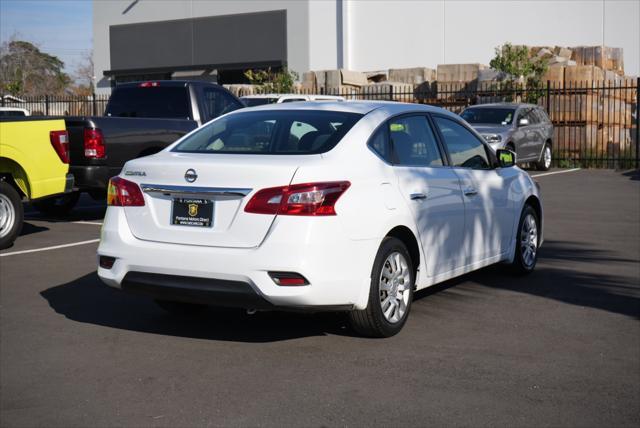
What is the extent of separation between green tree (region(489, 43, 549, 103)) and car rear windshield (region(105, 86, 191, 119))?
15.2 m

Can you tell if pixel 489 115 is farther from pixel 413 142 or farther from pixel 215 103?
pixel 413 142

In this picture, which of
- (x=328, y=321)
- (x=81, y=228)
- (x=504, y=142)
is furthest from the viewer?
(x=504, y=142)

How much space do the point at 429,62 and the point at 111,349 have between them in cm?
3750

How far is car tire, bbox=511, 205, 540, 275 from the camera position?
9.09 m

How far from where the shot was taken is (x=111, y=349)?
657cm

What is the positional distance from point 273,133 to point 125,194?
1.19m

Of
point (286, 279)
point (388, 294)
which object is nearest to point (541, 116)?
point (388, 294)

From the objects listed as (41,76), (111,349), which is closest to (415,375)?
(111,349)

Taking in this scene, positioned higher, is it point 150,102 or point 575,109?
point 575,109

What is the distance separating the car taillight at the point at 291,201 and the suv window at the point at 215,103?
8.72m

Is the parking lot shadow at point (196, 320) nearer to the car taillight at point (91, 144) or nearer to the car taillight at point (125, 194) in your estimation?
the car taillight at point (125, 194)

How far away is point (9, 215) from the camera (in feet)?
37.5

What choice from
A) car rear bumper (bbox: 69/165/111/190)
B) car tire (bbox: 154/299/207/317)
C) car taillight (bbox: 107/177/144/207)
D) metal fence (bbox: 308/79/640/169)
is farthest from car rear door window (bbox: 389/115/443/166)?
metal fence (bbox: 308/79/640/169)

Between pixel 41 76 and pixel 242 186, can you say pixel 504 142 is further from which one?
pixel 41 76
